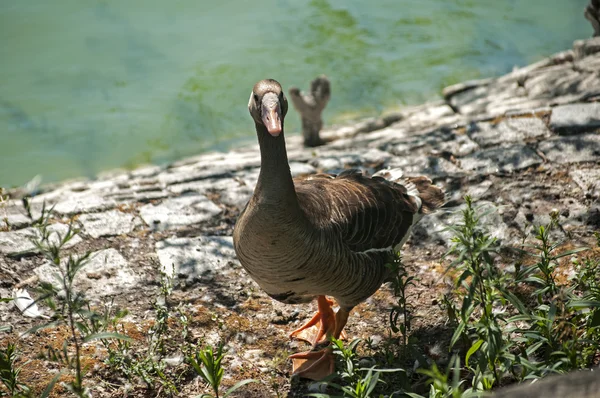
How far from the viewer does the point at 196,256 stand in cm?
498

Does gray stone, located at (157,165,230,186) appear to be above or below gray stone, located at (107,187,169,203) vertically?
above

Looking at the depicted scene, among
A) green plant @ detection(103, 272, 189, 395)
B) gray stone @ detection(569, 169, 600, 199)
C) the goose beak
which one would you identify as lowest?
green plant @ detection(103, 272, 189, 395)

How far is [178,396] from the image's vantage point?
369cm

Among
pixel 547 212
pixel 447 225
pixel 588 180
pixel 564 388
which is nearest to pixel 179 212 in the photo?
pixel 447 225

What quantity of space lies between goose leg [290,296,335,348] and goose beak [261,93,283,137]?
1.50 m

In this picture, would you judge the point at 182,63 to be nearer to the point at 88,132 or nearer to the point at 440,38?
the point at 88,132

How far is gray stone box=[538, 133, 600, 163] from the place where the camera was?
5598mm

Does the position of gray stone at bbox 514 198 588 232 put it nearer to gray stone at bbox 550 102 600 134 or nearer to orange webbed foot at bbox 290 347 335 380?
gray stone at bbox 550 102 600 134

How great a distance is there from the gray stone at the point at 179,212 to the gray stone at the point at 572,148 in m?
3.14

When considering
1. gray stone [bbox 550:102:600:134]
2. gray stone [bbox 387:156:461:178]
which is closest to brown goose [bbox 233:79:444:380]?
gray stone [bbox 387:156:461:178]

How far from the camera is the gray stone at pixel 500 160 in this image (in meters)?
5.71

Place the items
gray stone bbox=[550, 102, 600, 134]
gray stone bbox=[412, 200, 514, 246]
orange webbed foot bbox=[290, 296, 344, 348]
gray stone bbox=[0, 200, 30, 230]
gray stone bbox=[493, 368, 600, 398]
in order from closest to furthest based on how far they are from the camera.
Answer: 1. gray stone bbox=[493, 368, 600, 398]
2. orange webbed foot bbox=[290, 296, 344, 348]
3. gray stone bbox=[412, 200, 514, 246]
4. gray stone bbox=[0, 200, 30, 230]
5. gray stone bbox=[550, 102, 600, 134]

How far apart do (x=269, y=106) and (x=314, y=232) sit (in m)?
0.79

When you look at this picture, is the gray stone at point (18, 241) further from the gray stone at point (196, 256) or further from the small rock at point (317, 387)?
the small rock at point (317, 387)
